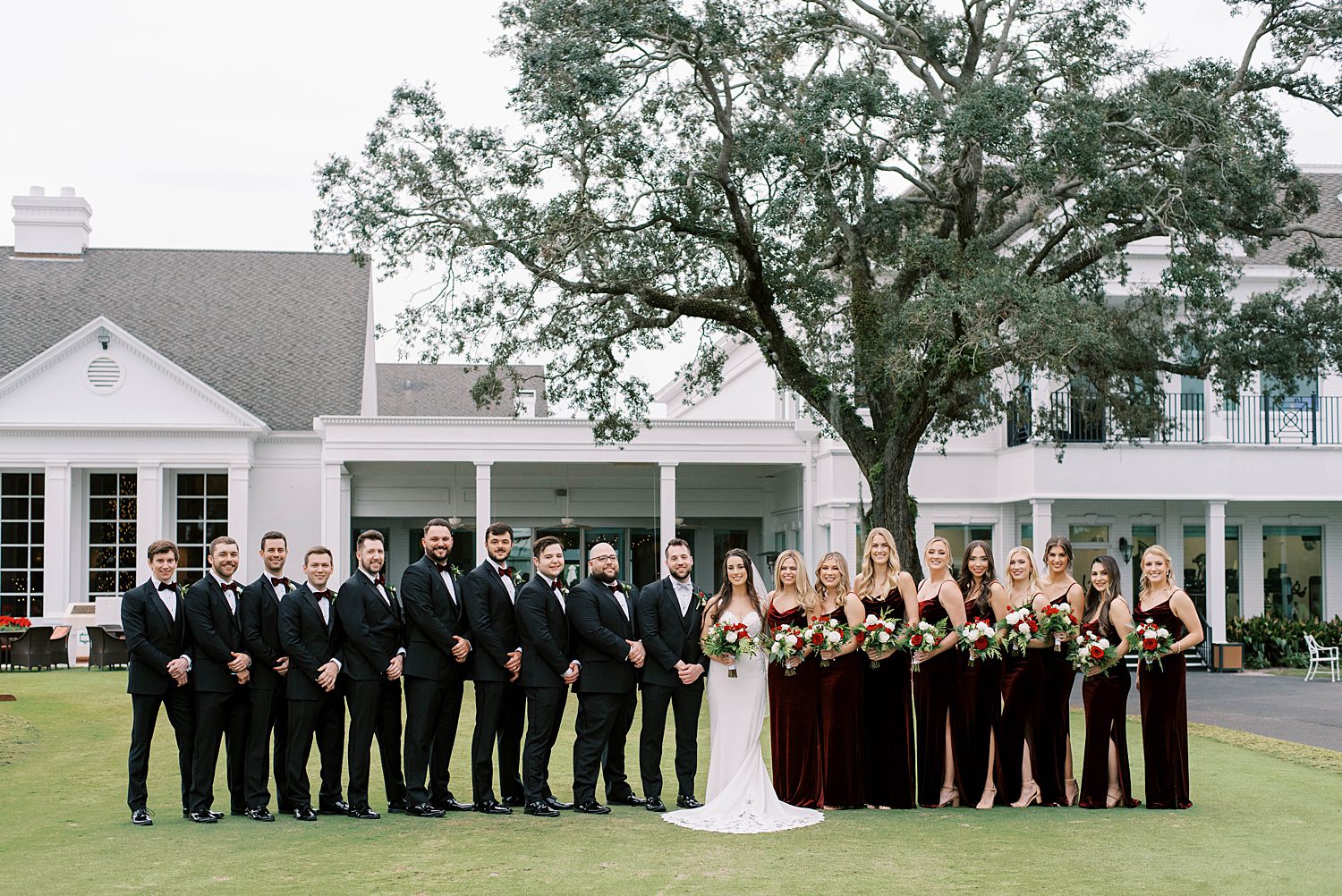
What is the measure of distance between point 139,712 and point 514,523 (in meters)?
24.5

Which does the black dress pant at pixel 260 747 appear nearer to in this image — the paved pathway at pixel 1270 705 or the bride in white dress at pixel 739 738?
the bride in white dress at pixel 739 738

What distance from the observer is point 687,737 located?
1084 cm

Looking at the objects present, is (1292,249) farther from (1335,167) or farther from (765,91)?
A: (765,91)

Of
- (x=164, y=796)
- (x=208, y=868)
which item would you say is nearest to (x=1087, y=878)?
(x=208, y=868)

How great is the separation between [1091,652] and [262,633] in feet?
20.1

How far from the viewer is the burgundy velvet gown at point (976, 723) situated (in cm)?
1084

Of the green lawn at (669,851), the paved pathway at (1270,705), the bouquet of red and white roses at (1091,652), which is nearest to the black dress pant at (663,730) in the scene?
the green lawn at (669,851)

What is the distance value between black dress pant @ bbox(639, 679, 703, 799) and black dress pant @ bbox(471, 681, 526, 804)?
95 centimetres

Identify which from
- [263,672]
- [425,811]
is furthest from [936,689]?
[263,672]

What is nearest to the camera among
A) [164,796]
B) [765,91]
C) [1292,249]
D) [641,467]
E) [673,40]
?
[164,796]

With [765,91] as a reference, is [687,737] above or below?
below

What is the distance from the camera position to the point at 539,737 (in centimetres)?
Answer: 1059

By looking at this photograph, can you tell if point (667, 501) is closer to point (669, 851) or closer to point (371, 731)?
point (371, 731)

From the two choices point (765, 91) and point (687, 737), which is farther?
point (765, 91)
